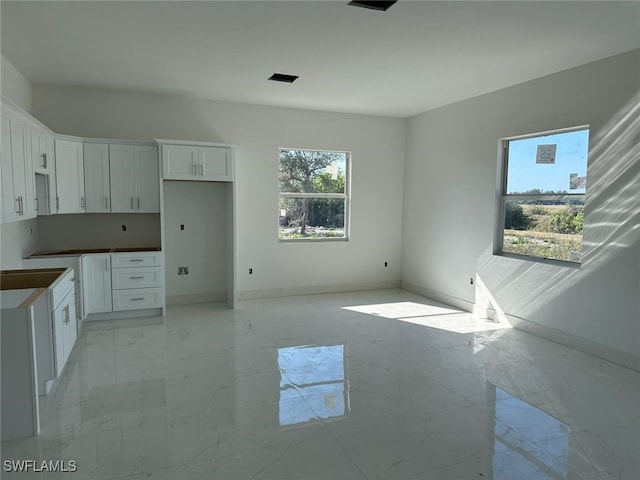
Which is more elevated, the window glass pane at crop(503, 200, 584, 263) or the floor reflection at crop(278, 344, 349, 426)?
the window glass pane at crop(503, 200, 584, 263)

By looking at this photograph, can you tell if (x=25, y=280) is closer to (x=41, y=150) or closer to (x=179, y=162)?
(x=41, y=150)

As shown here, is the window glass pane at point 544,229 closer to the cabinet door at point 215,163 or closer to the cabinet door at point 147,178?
the cabinet door at point 215,163

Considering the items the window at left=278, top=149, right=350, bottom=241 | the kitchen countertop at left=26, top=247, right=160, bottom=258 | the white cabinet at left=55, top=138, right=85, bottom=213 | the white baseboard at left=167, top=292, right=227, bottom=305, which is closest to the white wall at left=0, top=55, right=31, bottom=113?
the white cabinet at left=55, top=138, right=85, bottom=213

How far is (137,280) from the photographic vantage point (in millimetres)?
4957

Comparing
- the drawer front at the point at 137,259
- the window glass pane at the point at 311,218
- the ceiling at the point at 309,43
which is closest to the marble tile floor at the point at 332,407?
the drawer front at the point at 137,259

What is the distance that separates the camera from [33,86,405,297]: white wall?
513 centimetres

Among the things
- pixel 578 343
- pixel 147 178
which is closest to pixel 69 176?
pixel 147 178

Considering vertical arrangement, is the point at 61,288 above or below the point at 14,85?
below

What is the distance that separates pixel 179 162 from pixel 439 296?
394 centimetres

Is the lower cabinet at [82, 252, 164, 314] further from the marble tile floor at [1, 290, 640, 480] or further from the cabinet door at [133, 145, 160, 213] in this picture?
the cabinet door at [133, 145, 160, 213]

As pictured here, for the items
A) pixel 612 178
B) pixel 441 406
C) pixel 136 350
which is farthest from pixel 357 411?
pixel 612 178

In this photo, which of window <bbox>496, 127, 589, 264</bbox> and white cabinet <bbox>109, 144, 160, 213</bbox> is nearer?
window <bbox>496, 127, 589, 264</bbox>

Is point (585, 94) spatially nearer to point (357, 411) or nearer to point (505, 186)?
point (505, 186)

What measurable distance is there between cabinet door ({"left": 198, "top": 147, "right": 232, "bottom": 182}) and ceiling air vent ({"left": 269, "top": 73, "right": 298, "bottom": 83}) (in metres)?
1.15
